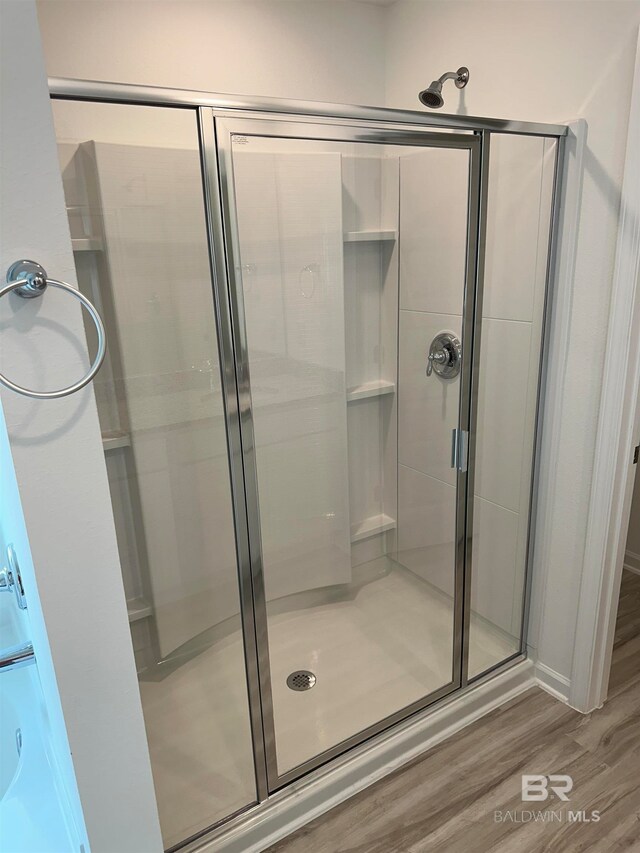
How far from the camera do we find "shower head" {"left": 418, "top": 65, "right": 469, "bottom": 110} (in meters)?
1.82

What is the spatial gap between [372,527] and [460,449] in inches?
26.6

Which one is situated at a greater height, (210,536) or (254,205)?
(254,205)

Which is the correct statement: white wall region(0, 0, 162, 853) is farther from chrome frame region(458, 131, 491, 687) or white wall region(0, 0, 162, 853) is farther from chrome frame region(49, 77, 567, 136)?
chrome frame region(458, 131, 491, 687)

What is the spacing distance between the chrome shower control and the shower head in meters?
0.71

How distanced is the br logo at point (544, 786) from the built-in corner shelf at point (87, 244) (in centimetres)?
190

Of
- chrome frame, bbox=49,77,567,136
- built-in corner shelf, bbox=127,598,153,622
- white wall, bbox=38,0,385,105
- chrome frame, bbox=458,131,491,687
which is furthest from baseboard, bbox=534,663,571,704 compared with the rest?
white wall, bbox=38,0,385,105

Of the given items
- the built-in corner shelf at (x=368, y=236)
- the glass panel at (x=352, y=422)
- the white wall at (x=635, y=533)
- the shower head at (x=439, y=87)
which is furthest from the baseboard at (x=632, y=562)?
the shower head at (x=439, y=87)

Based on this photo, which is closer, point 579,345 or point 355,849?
point 355,849

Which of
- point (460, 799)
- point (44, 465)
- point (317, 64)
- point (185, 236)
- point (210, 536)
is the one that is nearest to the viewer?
point (44, 465)

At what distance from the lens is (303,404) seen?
81.9 inches

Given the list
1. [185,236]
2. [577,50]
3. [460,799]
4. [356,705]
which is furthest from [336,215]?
[460,799]

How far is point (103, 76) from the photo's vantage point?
5.94 feet

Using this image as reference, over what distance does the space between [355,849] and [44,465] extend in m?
1.38

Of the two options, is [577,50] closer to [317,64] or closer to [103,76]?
[317,64]
